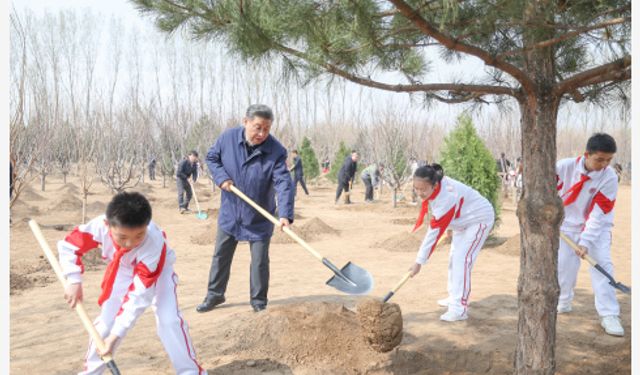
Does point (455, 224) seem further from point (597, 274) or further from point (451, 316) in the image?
point (597, 274)

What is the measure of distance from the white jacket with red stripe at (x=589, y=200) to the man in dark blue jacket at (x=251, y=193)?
2.07 meters

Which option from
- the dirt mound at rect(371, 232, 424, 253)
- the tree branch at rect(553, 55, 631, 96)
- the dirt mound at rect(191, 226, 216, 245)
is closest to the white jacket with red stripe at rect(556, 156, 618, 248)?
the tree branch at rect(553, 55, 631, 96)

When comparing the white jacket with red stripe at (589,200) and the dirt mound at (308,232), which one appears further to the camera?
the dirt mound at (308,232)

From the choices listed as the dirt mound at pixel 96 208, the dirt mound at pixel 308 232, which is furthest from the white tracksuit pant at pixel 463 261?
the dirt mound at pixel 96 208

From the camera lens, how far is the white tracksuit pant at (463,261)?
4.14 meters

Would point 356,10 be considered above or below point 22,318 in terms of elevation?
above

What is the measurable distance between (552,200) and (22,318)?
13.0 ft

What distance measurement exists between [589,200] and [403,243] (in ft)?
13.2

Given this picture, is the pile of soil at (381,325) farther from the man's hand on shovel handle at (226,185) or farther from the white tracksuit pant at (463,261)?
the man's hand on shovel handle at (226,185)

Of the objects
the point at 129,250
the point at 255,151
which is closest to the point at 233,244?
the point at 255,151

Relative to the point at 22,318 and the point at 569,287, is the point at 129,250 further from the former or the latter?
the point at 569,287

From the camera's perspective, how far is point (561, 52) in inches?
126

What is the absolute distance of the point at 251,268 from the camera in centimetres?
421

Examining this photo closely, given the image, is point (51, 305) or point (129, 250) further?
point (51, 305)
